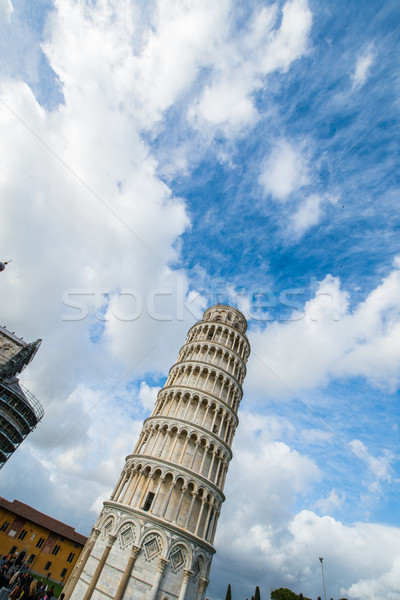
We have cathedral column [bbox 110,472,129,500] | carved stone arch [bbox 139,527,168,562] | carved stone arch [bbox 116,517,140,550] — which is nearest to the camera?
carved stone arch [bbox 139,527,168,562]

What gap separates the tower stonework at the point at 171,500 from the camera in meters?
21.1

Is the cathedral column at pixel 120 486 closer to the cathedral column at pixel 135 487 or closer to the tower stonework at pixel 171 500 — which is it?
the tower stonework at pixel 171 500

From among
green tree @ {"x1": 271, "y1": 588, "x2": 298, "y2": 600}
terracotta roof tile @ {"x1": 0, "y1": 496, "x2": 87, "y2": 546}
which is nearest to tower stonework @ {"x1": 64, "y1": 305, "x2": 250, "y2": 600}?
terracotta roof tile @ {"x1": 0, "y1": 496, "x2": 87, "y2": 546}

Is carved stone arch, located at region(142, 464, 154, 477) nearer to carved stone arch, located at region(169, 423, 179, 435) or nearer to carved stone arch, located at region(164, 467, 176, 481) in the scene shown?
carved stone arch, located at region(164, 467, 176, 481)

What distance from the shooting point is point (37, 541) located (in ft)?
166

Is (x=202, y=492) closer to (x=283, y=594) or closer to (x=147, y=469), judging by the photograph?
(x=147, y=469)

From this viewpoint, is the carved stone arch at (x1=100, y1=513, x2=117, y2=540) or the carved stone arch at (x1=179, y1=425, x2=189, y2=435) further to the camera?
the carved stone arch at (x1=179, y1=425, x2=189, y2=435)

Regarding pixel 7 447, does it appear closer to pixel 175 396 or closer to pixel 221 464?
pixel 175 396

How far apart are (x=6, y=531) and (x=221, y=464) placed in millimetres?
42970

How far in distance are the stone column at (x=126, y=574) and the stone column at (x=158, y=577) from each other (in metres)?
1.71

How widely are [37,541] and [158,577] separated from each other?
43.7m

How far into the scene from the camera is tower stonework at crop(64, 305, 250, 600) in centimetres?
2106

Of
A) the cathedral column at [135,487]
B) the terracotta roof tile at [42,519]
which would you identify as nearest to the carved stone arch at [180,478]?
the cathedral column at [135,487]

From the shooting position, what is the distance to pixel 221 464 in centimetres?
2908
